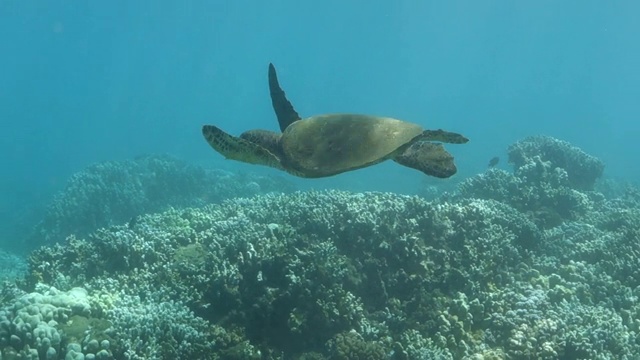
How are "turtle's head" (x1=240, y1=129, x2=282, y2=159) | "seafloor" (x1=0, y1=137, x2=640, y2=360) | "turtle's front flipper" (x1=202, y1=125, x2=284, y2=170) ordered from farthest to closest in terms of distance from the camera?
"seafloor" (x1=0, y1=137, x2=640, y2=360) → "turtle's head" (x1=240, y1=129, x2=282, y2=159) → "turtle's front flipper" (x1=202, y1=125, x2=284, y2=170)

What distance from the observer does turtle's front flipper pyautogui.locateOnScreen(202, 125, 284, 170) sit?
4.41m

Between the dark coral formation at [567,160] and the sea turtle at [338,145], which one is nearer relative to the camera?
the sea turtle at [338,145]

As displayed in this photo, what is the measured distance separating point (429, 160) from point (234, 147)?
227 centimetres

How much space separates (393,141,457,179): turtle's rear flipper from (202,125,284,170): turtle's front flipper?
1.57m

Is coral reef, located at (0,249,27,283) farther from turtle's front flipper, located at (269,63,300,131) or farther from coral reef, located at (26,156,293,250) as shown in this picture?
turtle's front flipper, located at (269,63,300,131)

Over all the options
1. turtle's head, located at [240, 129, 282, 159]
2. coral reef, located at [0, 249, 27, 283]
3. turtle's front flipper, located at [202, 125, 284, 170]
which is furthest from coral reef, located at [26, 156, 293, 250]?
turtle's front flipper, located at [202, 125, 284, 170]

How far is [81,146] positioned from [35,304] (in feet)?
223

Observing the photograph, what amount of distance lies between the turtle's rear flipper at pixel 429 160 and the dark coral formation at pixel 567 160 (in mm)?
13122

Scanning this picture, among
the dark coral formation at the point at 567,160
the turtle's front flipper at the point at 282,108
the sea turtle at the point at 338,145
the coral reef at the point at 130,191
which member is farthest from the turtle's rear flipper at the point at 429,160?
the coral reef at the point at 130,191

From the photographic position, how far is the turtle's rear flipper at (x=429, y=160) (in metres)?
5.02

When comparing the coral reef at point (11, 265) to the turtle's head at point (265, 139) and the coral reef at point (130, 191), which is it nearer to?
the coral reef at point (130, 191)

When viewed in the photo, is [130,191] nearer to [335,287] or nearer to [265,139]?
[335,287]

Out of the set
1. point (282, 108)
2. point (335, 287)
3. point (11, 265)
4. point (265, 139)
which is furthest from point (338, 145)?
point (11, 265)

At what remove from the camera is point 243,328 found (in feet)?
20.7
